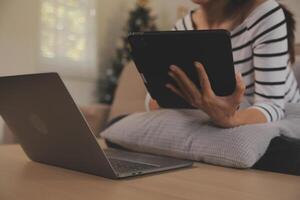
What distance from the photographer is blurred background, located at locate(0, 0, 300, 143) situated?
2627mm

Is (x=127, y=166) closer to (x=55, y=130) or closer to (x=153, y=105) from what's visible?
(x=55, y=130)

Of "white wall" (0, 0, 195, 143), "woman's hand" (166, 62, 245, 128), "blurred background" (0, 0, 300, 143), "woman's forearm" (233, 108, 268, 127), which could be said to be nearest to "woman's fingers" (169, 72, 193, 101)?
"woman's hand" (166, 62, 245, 128)

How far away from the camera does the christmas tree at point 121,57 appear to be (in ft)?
10.0

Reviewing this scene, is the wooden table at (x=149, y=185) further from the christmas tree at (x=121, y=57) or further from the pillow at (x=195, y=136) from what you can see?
the christmas tree at (x=121, y=57)

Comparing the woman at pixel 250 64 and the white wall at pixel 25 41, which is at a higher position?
the woman at pixel 250 64

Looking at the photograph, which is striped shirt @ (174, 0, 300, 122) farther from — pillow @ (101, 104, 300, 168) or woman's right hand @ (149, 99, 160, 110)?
woman's right hand @ (149, 99, 160, 110)

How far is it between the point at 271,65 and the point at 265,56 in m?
0.03

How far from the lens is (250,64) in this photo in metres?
1.13

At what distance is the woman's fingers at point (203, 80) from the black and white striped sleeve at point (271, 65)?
0.22m

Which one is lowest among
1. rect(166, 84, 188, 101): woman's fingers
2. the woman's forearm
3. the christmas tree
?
the christmas tree

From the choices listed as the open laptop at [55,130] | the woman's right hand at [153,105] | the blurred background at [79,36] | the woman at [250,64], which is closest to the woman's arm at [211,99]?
the woman at [250,64]

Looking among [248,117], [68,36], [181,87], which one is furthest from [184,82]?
[68,36]

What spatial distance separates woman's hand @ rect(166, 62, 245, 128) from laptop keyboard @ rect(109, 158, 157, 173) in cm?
20

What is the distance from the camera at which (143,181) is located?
2.05ft
